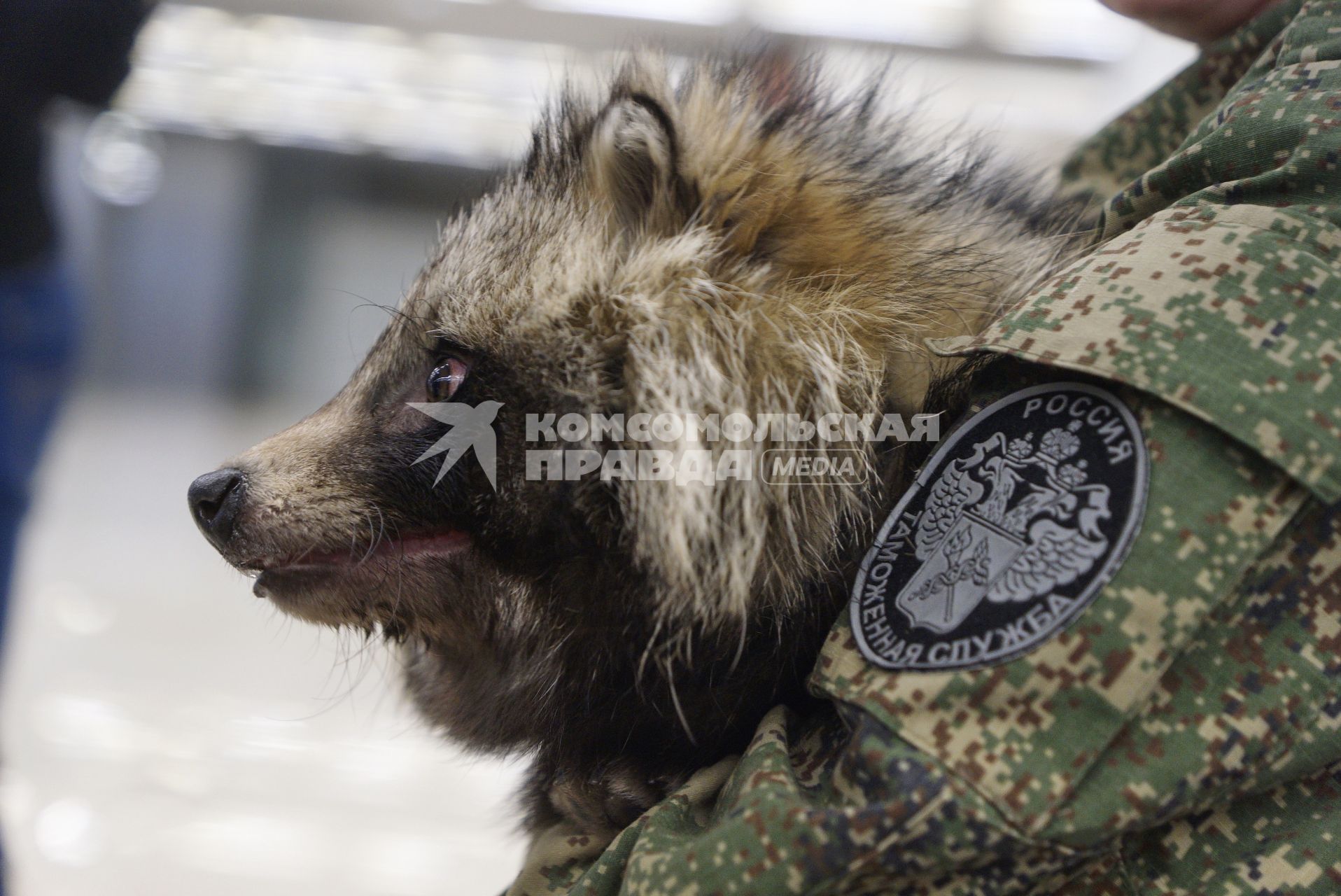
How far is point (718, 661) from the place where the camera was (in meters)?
0.92

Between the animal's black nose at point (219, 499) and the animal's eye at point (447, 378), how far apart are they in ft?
0.78

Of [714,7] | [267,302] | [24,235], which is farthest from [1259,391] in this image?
[267,302]

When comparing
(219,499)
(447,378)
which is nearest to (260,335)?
(219,499)

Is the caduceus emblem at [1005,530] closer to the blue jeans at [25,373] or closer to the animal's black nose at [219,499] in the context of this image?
the animal's black nose at [219,499]

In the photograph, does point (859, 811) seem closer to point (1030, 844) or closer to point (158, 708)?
point (1030, 844)

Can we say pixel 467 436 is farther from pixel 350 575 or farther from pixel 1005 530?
pixel 1005 530

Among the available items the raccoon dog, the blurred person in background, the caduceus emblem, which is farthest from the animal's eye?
the blurred person in background

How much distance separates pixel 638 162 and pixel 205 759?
1947mm

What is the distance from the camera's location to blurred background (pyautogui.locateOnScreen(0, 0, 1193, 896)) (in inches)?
79.0

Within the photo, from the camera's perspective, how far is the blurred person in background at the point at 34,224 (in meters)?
1.76

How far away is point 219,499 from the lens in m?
1.03

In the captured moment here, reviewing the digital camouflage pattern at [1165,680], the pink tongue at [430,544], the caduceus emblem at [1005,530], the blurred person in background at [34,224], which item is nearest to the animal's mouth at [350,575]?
the pink tongue at [430,544]

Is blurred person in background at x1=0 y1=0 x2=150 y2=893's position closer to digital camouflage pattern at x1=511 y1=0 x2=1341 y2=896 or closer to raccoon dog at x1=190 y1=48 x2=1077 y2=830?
raccoon dog at x1=190 y1=48 x2=1077 y2=830

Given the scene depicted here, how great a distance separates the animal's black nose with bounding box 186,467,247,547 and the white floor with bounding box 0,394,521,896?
0.88ft
